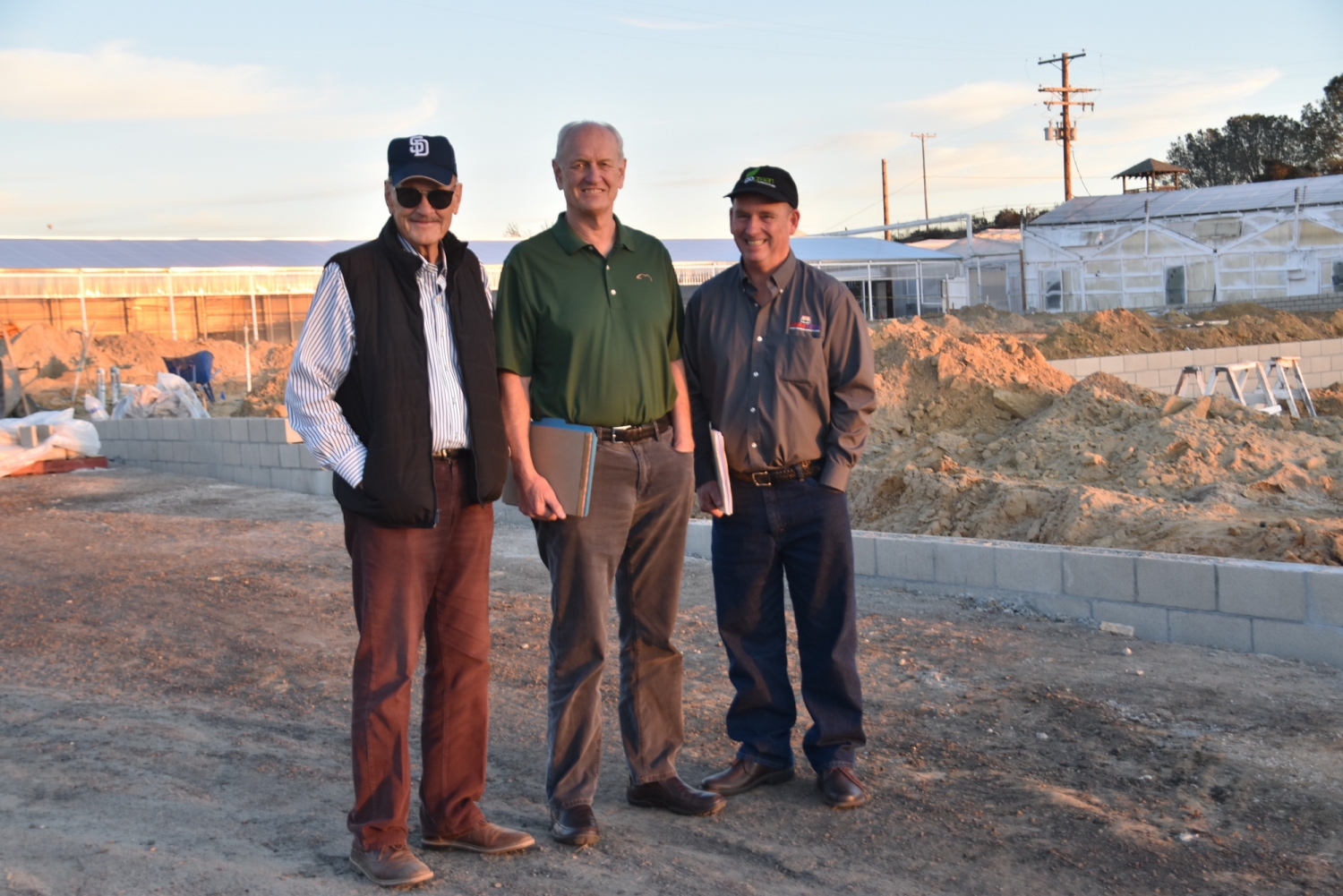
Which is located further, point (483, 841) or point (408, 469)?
point (483, 841)

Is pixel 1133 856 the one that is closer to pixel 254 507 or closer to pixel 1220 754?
pixel 1220 754

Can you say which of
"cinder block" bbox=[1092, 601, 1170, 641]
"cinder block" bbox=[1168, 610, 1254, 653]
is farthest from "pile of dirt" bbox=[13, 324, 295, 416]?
"cinder block" bbox=[1168, 610, 1254, 653]

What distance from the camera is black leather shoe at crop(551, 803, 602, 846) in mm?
3182

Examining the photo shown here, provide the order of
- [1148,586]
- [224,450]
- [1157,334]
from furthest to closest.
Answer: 1. [1157,334]
2. [224,450]
3. [1148,586]

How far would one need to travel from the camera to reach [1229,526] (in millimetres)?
6215

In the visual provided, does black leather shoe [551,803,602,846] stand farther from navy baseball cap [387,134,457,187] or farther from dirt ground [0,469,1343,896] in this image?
navy baseball cap [387,134,457,187]

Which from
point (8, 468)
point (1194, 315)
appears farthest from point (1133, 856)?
point (1194, 315)

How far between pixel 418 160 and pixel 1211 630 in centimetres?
407

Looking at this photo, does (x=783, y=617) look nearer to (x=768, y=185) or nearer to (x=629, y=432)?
(x=629, y=432)

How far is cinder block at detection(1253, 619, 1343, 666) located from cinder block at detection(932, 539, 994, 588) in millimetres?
1329

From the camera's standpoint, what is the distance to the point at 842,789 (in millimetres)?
3527

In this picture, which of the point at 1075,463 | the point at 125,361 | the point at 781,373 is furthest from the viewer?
the point at 125,361

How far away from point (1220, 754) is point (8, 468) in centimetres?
1223

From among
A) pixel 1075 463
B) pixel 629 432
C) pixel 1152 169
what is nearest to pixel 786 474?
pixel 629 432
